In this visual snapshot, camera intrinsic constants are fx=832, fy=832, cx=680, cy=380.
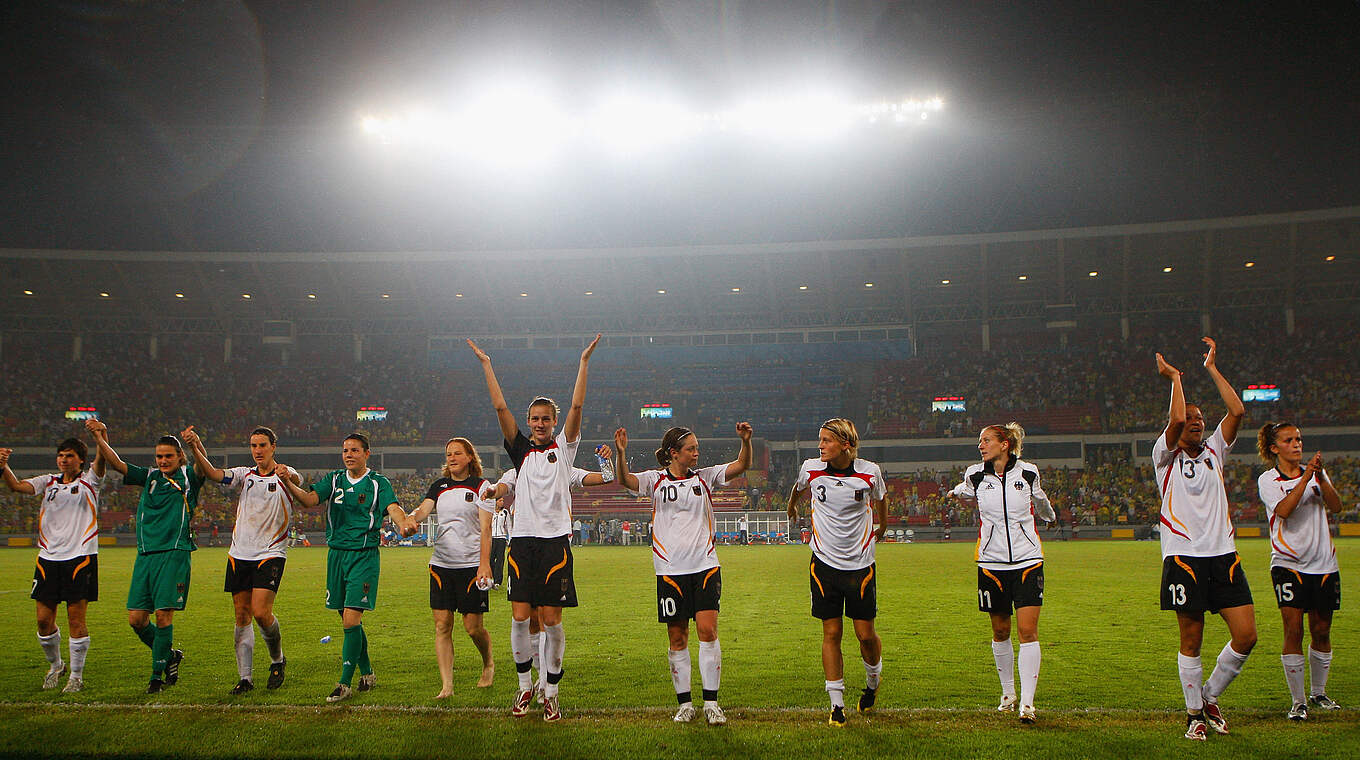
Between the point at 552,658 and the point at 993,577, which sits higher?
the point at 993,577

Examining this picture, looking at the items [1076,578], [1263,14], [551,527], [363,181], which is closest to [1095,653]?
[551,527]

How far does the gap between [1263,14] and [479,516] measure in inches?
1285

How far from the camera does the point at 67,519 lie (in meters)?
9.05

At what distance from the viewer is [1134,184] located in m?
40.4

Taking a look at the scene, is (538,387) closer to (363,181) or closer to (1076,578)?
(363,181)

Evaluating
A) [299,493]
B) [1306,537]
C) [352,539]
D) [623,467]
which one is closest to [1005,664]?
[1306,537]

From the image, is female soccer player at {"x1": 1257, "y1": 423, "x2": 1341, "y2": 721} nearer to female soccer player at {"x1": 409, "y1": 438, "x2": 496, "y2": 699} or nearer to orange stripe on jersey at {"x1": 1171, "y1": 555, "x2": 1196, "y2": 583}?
orange stripe on jersey at {"x1": 1171, "y1": 555, "x2": 1196, "y2": 583}

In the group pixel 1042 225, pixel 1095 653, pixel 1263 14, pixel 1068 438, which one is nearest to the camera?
pixel 1095 653

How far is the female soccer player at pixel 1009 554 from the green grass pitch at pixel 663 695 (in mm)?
506

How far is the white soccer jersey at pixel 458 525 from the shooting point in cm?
868

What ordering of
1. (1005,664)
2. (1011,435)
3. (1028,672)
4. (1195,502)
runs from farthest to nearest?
(1011,435), (1005,664), (1028,672), (1195,502)

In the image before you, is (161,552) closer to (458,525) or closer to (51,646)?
(51,646)

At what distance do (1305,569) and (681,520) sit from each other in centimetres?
557

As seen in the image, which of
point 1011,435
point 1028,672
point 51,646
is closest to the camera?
point 1028,672
